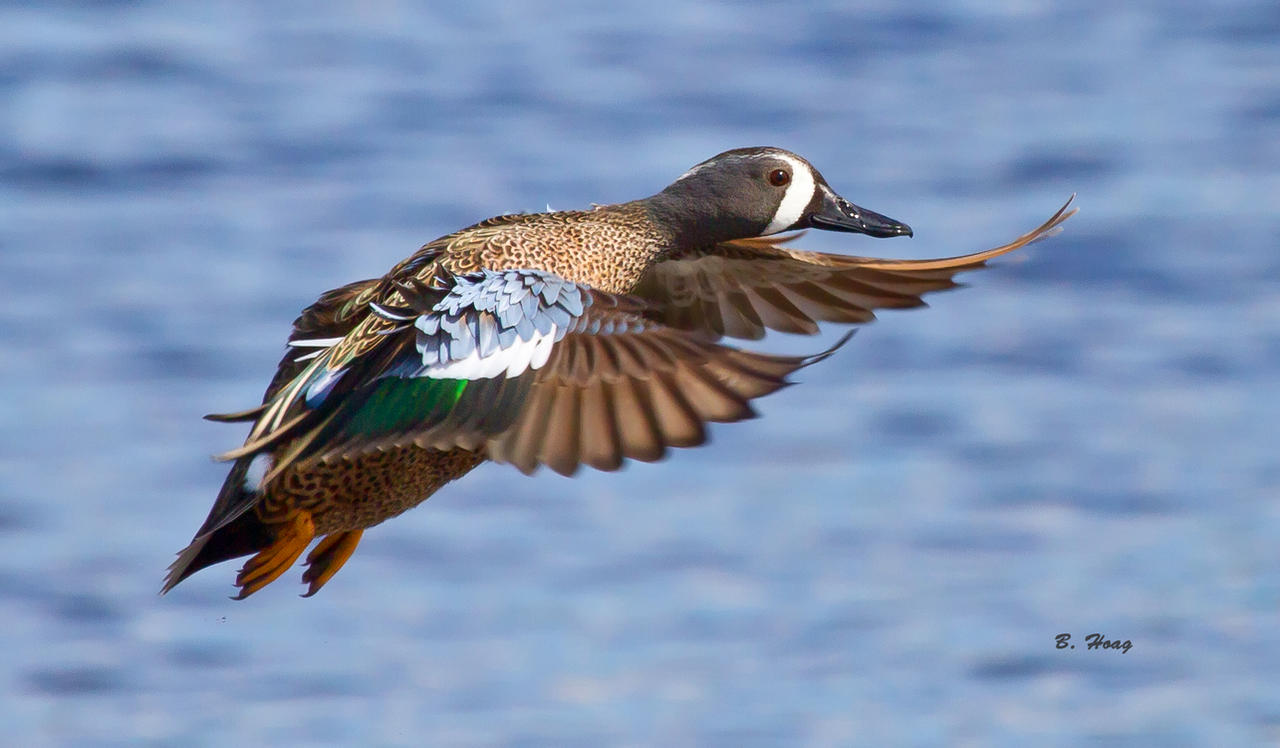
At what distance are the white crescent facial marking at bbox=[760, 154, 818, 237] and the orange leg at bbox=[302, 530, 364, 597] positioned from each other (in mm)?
1246

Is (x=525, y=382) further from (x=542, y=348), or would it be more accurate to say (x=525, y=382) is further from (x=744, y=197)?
(x=744, y=197)

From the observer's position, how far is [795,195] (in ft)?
18.1

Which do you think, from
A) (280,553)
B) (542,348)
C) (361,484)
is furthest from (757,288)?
(280,553)

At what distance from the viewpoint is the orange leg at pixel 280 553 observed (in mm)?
5148

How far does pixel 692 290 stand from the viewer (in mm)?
5680

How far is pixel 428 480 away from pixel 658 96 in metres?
7.82

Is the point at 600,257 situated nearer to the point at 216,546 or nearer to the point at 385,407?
the point at 385,407

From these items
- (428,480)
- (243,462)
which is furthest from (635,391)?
(243,462)

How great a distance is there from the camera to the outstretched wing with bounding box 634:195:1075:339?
561cm

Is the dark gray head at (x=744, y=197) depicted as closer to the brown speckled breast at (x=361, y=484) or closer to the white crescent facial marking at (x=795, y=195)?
the white crescent facial marking at (x=795, y=195)

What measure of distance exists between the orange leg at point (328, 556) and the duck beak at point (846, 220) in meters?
1.35

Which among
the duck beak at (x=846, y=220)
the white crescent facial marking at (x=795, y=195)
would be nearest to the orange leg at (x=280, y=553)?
the white crescent facial marking at (x=795, y=195)

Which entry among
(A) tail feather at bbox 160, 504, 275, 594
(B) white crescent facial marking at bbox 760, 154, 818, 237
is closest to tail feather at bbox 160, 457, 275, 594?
(A) tail feather at bbox 160, 504, 275, 594

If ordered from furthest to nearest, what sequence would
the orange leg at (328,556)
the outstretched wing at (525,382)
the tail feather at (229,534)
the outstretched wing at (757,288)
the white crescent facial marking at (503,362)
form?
1. the outstretched wing at (757,288)
2. the orange leg at (328,556)
3. the tail feather at (229,534)
4. the white crescent facial marking at (503,362)
5. the outstretched wing at (525,382)
